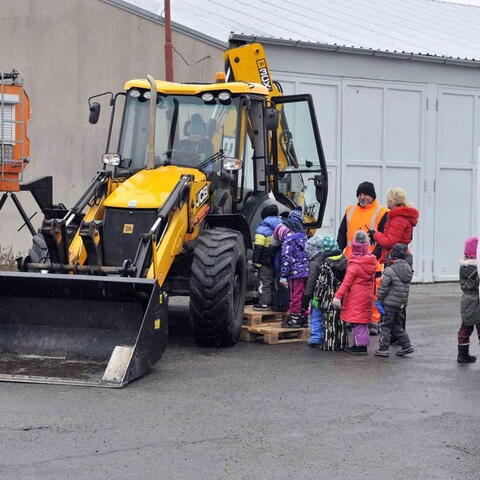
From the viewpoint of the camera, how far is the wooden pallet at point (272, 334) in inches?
493

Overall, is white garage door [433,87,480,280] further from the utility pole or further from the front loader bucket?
the front loader bucket

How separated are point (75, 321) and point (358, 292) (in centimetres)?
320

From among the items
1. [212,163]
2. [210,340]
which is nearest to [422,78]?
[212,163]

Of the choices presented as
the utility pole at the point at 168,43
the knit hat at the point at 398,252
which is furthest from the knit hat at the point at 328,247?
the utility pole at the point at 168,43

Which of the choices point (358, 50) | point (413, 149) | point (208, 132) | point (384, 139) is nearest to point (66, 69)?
point (358, 50)

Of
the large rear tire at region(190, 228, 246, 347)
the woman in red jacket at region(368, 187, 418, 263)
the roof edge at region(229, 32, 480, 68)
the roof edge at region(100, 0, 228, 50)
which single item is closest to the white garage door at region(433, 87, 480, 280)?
the roof edge at region(229, 32, 480, 68)

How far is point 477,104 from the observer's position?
2238cm

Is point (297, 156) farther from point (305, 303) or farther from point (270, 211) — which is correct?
point (305, 303)

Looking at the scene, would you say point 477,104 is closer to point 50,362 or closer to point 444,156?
point 444,156

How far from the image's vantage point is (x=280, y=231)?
12797mm

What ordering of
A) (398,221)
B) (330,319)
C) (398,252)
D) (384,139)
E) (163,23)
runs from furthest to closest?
(384,139), (163,23), (398,221), (330,319), (398,252)

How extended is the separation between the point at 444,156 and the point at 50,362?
13.5 metres

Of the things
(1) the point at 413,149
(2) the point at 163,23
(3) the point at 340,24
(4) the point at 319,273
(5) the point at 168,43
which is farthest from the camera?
(3) the point at 340,24

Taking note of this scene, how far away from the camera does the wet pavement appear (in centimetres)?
699
